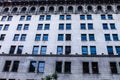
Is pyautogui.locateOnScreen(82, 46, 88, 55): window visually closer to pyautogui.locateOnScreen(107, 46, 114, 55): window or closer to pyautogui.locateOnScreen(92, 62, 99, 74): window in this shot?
pyautogui.locateOnScreen(92, 62, 99, 74): window

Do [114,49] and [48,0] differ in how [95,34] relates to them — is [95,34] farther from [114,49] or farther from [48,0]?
[48,0]

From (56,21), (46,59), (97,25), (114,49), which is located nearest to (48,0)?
(56,21)

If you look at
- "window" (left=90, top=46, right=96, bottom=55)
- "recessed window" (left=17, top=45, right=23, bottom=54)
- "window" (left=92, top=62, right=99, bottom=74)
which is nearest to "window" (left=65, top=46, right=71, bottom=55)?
"window" (left=90, top=46, right=96, bottom=55)

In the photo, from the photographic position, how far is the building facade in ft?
99.5

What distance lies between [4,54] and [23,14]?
11.7 metres

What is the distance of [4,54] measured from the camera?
109 ft

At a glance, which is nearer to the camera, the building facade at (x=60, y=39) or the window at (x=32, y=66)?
the building facade at (x=60, y=39)

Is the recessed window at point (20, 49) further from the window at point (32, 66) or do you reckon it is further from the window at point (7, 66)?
the window at point (32, 66)

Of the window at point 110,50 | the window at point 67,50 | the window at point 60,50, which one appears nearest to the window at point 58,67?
the window at point 60,50

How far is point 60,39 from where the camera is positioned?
3438cm

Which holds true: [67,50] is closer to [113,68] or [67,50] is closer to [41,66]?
[41,66]

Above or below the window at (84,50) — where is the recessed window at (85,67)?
below

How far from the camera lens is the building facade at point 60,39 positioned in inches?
1193

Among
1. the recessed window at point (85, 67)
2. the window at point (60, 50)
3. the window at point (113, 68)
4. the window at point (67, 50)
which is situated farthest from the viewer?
the window at point (60, 50)
